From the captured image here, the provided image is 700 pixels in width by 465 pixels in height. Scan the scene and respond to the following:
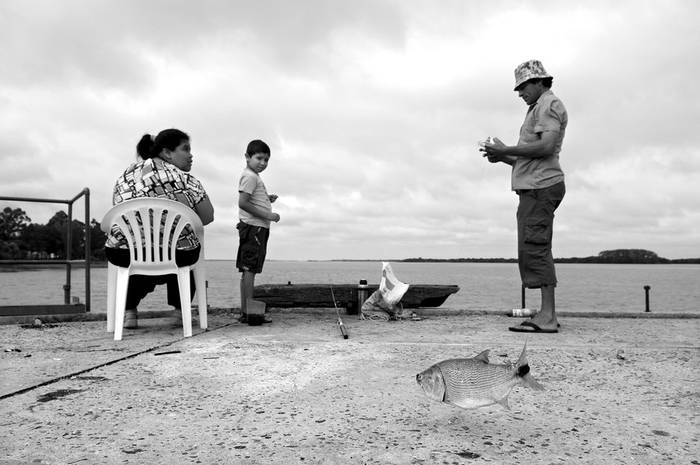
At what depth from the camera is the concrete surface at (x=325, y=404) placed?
1610 millimetres

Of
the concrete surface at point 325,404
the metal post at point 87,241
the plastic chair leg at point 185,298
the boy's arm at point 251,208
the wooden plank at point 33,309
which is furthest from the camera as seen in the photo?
the metal post at point 87,241

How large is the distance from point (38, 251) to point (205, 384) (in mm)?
4392

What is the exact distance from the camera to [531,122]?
14.0 feet

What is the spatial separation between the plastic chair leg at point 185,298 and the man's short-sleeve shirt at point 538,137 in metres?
2.70

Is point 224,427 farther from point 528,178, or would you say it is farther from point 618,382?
point 528,178

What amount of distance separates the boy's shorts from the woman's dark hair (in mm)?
870

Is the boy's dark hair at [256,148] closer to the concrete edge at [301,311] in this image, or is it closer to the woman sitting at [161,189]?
the woman sitting at [161,189]

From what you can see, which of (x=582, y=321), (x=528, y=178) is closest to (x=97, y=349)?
(x=528, y=178)

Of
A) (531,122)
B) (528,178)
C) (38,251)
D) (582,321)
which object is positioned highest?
(531,122)

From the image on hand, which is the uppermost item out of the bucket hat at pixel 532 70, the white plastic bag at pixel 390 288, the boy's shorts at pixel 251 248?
the bucket hat at pixel 532 70

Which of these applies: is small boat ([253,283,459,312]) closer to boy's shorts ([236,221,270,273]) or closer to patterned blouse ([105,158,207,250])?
boy's shorts ([236,221,270,273])

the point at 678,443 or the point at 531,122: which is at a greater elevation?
the point at 531,122

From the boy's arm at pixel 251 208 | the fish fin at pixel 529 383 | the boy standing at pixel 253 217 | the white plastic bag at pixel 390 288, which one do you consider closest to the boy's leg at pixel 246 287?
the boy standing at pixel 253 217

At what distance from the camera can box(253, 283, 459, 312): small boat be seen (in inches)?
210
